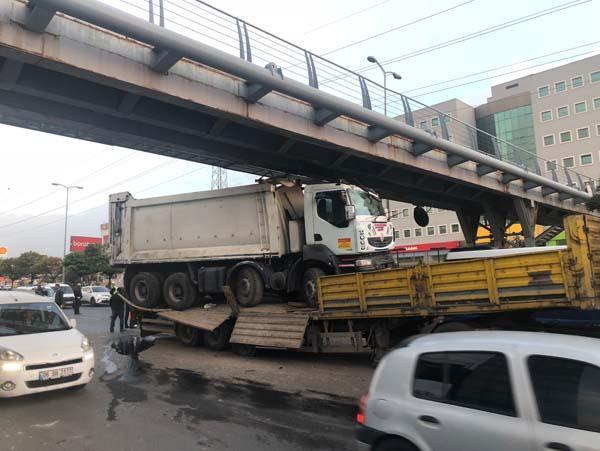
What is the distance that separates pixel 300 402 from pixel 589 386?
4432 millimetres

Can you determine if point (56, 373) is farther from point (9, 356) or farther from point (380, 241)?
point (380, 241)

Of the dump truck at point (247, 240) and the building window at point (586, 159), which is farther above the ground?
the building window at point (586, 159)

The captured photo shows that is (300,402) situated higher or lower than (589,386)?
lower

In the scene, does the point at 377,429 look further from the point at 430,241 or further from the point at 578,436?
the point at 430,241

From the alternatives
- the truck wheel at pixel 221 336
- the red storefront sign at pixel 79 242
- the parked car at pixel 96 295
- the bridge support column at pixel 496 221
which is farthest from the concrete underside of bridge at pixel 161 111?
the red storefront sign at pixel 79 242

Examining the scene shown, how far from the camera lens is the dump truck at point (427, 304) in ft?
20.5

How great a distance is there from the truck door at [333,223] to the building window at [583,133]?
50729 millimetres

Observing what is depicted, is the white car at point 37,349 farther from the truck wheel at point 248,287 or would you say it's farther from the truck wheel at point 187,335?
the truck wheel at point 248,287

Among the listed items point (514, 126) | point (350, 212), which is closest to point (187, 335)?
point (350, 212)

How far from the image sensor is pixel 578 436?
2465 millimetres

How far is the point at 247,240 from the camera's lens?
1159 centimetres

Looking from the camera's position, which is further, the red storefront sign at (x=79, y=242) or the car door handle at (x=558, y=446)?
the red storefront sign at (x=79, y=242)

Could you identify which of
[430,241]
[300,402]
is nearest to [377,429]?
[300,402]

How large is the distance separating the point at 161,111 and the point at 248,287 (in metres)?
Answer: 4.71
